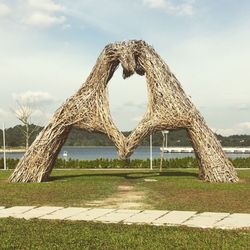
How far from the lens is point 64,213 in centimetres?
947

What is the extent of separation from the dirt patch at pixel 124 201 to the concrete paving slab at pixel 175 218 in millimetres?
A: 1267

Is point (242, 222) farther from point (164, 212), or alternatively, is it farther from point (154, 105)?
point (154, 105)

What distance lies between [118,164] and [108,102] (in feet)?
43.7

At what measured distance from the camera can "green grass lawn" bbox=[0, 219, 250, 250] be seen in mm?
6629

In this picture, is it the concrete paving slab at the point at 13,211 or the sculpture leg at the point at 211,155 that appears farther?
the sculpture leg at the point at 211,155

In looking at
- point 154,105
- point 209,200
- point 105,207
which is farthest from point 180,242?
point 154,105

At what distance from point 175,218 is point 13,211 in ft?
10.8

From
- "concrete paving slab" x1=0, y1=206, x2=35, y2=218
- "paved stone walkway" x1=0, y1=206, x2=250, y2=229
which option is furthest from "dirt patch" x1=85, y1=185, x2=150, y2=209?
"concrete paving slab" x1=0, y1=206, x2=35, y2=218

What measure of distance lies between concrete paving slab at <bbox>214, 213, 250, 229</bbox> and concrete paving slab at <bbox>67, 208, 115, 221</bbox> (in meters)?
2.30

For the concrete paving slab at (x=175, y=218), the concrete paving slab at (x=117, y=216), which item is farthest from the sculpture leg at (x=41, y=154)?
the concrete paving slab at (x=175, y=218)

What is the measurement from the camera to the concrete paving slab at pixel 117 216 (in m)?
8.70

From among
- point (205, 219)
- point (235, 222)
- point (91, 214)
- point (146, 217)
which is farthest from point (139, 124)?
point (235, 222)

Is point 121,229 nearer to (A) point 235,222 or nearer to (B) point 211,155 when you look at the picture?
(A) point 235,222

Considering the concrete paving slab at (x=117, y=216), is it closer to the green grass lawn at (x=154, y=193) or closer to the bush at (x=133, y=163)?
the green grass lawn at (x=154, y=193)
